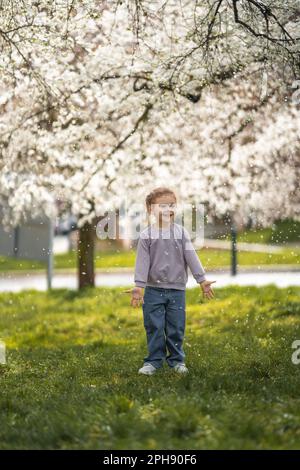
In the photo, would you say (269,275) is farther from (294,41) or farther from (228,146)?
(294,41)

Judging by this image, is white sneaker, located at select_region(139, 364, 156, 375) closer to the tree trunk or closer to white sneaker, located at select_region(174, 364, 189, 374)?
white sneaker, located at select_region(174, 364, 189, 374)

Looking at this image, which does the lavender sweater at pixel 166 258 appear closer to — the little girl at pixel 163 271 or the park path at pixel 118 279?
the little girl at pixel 163 271

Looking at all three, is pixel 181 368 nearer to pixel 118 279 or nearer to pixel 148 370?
pixel 148 370

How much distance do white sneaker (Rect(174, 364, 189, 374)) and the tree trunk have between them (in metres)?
8.74

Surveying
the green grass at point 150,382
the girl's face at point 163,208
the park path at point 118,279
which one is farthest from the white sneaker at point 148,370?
the park path at point 118,279

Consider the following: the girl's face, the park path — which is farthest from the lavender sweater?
the park path

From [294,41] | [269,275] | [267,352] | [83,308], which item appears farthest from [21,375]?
[269,275]

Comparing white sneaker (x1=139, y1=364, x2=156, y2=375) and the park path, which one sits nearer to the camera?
white sneaker (x1=139, y1=364, x2=156, y2=375)

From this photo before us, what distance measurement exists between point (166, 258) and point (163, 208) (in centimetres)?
45

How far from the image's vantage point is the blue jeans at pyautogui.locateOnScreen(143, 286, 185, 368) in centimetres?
759

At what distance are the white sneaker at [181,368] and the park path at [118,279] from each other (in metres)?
8.57

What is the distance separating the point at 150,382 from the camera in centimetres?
709

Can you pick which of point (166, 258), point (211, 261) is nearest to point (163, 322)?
point (166, 258)

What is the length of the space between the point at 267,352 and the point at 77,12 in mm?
4687
